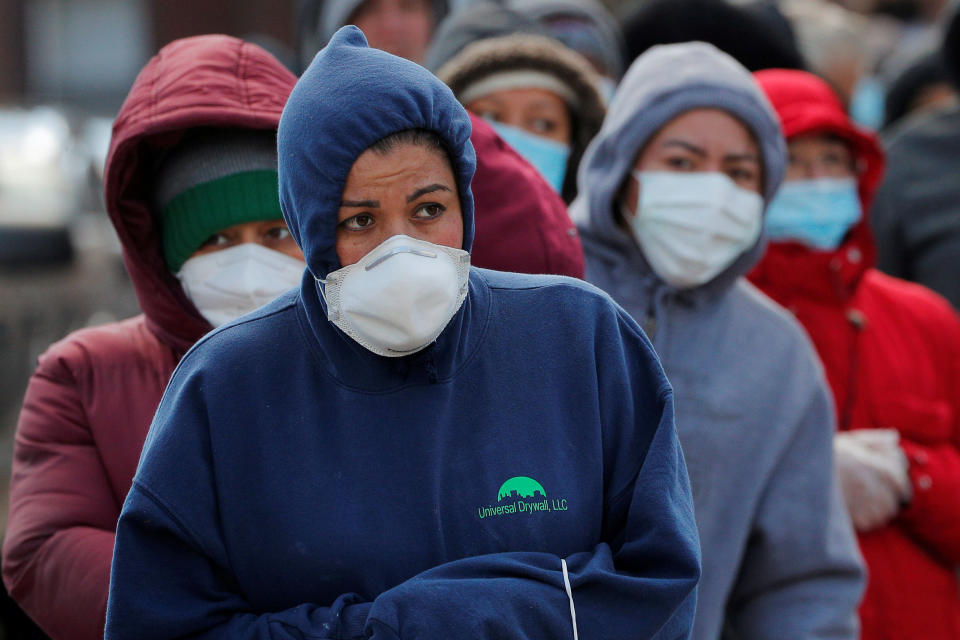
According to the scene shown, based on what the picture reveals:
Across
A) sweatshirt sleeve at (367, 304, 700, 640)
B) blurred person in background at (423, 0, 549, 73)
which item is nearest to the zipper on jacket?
blurred person in background at (423, 0, 549, 73)

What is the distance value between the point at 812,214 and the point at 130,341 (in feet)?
7.28

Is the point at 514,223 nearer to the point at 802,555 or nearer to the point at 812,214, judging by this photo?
the point at 802,555

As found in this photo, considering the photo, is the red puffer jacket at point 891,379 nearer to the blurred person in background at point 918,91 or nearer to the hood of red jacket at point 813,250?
the hood of red jacket at point 813,250

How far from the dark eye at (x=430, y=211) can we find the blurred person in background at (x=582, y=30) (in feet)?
10.7

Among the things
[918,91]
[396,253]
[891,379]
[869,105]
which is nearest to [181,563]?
[396,253]

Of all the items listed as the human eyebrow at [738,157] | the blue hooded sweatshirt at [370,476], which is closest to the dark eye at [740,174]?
the human eyebrow at [738,157]

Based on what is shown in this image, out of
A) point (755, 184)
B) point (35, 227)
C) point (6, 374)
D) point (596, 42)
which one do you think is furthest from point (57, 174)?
point (755, 184)

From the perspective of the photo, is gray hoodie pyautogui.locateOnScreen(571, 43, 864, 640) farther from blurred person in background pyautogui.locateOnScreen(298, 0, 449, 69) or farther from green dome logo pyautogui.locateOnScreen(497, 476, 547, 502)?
blurred person in background pyautogui.locateOnScreen(298, 0, 449, 69)

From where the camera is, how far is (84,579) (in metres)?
2.82

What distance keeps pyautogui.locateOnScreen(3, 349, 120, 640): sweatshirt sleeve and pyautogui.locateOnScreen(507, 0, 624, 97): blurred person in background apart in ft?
10.3

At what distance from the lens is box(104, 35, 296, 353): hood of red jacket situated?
10.4 feet

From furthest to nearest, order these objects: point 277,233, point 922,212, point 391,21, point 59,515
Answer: point 922,212 < point 391,21 < point 277,233 < point 59,515

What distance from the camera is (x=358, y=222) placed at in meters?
2.44

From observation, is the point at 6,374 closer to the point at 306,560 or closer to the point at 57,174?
the point at 57,174
